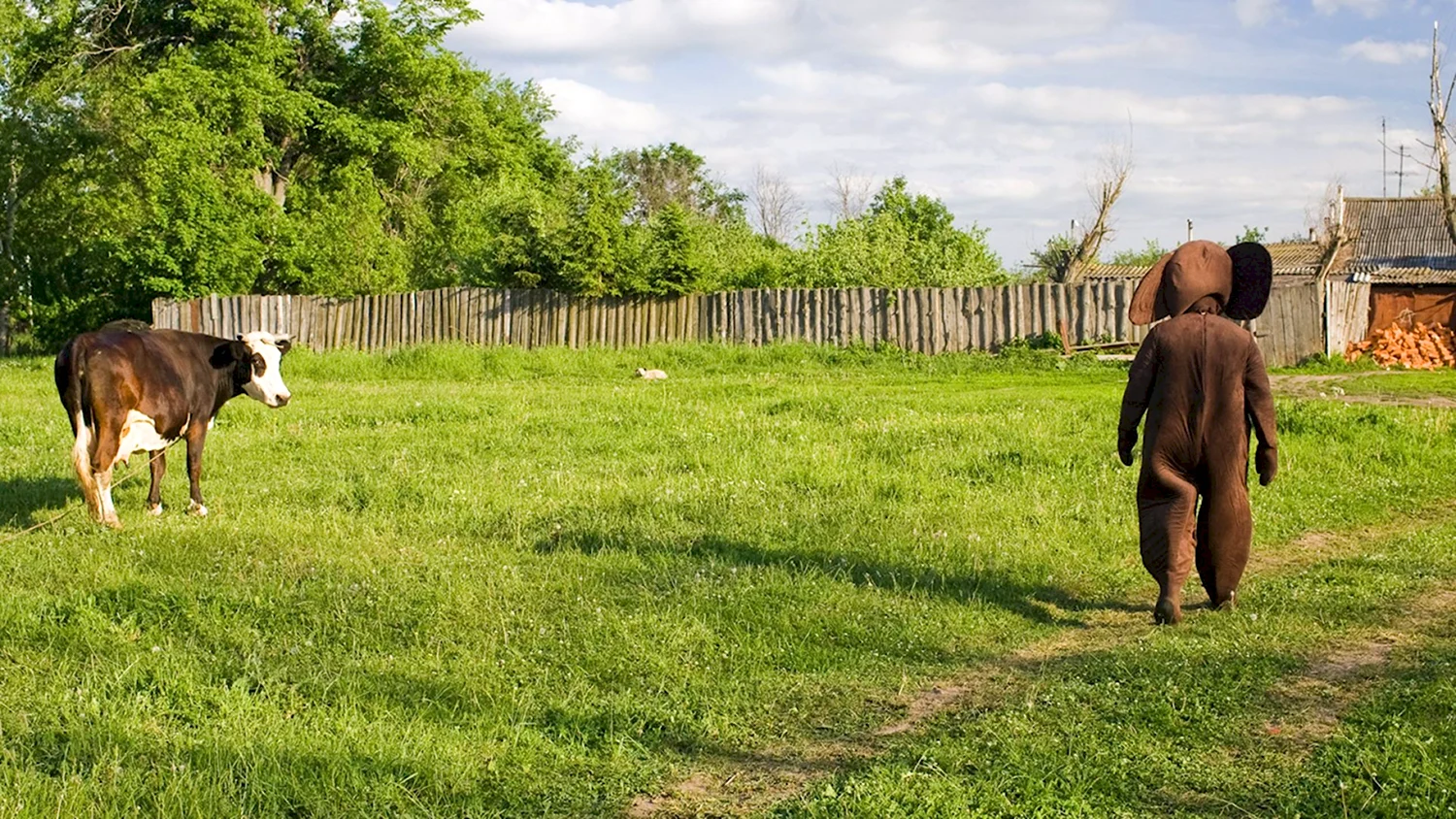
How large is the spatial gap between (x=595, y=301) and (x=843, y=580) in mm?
23043

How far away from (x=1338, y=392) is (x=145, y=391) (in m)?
16.6

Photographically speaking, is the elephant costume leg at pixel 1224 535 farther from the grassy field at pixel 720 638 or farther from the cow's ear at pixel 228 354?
the cow's ear at pixel 228 354

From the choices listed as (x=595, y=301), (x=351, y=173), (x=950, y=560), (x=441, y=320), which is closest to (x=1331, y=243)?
(x=595, y=301)

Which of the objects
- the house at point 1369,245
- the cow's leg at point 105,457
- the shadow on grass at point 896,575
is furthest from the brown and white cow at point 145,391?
the house at point 1369,245

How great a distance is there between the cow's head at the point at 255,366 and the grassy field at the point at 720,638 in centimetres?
93

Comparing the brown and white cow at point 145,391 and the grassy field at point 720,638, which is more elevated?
the brown and white cow at point 145,391

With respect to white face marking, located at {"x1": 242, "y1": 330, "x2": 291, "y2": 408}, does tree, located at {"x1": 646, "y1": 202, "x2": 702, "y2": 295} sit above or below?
above

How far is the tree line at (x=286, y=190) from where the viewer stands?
32.2 meters

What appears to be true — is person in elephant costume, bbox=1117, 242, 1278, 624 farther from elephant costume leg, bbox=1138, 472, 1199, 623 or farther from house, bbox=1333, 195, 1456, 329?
house, bbox=1333, 195, 1456, 329

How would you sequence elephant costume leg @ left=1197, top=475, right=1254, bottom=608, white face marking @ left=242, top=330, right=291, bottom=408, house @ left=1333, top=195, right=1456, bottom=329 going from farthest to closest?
house @ left=1333, top=195, right=1456, bottom=329 < white face marking @ left=242, top=330, right=291, bottom=408 < elephant costume leg @ left=1197, top=475, right=1254, bottom=608

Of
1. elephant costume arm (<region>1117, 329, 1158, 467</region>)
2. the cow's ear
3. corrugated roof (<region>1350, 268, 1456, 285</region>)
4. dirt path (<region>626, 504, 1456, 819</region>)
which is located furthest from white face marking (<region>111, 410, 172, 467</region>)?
corrugated roof (<region>1350, 268, 1456, 285</region>)

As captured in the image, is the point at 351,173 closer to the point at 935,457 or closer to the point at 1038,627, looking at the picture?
the point at 935,457

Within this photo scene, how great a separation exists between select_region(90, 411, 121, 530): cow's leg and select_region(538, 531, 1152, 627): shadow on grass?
11.6 feet

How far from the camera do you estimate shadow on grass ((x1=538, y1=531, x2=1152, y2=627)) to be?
8125mm
